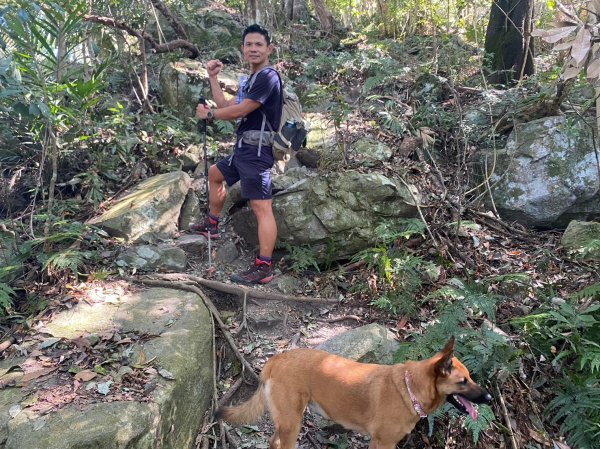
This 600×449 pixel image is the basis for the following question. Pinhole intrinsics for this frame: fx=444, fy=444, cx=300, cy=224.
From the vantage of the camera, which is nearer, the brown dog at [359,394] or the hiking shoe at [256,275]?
the brown dog at [359,394]

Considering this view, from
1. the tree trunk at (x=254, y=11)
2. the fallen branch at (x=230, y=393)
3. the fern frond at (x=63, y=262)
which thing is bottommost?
the fallen branch at (x=230, y=393)

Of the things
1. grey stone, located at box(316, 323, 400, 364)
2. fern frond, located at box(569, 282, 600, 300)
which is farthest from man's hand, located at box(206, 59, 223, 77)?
fern frond, located at box(569, 282, 600, 300)

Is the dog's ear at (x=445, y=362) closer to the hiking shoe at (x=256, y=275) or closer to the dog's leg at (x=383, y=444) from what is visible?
the dog's leg at (x=383, y=444)

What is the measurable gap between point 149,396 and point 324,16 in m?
12.0

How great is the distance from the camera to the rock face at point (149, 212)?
5698 mm

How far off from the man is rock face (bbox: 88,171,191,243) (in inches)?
43.1

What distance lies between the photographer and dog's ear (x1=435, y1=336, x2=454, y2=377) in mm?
3121

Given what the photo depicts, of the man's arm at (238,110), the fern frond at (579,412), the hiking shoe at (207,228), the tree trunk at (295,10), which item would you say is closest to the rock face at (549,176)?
the fern frond at (579,412)

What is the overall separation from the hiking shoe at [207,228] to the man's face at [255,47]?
7.14ft

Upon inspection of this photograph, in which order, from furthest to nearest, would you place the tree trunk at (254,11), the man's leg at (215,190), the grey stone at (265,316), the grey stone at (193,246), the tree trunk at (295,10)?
the tree trunk at (295,10) → the tree trunk at (254,11) → the grey stone at (193,246) → the man's leg at (215,190) → the grey stone at (265,316)

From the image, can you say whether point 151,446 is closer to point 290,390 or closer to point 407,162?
point 290,390

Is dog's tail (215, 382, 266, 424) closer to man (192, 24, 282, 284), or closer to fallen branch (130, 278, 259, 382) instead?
fallen branch (130, 278, 259, 382)

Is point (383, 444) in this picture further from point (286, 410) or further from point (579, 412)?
point (579, 412)

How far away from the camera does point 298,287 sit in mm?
5621
